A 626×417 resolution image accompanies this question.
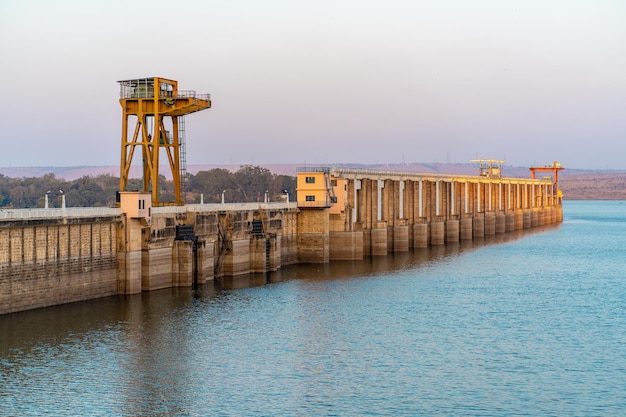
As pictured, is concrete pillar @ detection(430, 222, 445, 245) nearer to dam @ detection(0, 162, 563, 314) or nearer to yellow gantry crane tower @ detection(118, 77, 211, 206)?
dam @ detection(0, 162, 563, 314)

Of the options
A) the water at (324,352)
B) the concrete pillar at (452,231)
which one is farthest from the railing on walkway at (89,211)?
the concrete pillar at (452,231)

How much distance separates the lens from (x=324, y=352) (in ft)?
140

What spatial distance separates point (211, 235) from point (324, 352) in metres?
27.3

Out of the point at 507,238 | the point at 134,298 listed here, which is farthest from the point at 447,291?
the point at 507,238

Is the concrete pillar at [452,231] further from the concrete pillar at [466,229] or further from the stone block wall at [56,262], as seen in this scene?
the stone block wall at [56,262]

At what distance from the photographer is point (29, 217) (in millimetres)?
49688

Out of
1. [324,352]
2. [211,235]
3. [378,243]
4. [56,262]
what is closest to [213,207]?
[211,235]

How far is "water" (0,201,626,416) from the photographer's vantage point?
111 ft

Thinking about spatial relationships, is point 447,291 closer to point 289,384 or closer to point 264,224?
point 264,224

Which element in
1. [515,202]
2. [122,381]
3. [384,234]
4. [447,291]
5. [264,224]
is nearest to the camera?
[122,381]

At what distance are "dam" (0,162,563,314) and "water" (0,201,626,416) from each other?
191cm

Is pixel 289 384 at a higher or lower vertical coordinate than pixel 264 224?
lower

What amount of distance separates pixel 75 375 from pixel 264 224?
131ft

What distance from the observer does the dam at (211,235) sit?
5044cm
